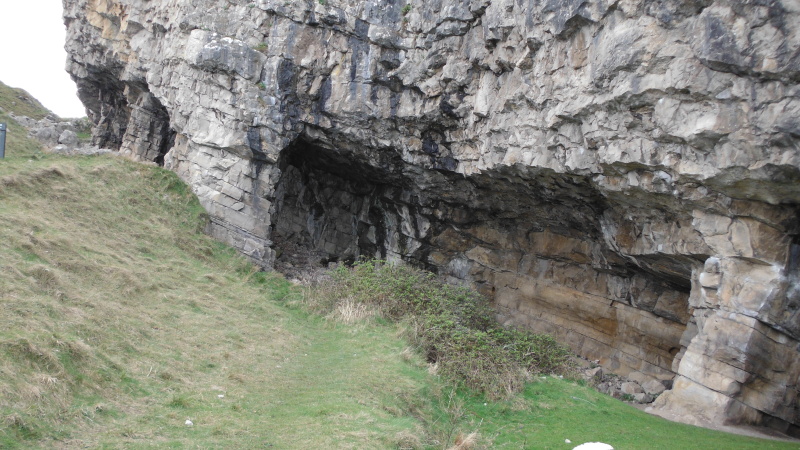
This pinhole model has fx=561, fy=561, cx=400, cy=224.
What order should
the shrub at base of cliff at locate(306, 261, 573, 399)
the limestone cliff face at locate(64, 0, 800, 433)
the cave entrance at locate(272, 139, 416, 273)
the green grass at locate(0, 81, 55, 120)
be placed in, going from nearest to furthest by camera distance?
the limestone cliff face at locate(64, 0, 800, 433)
the shrub at base of cliff at locate(306, 261, 573, 399)
the cave entrance at locate(272, 139, 416, 273)
the green grass at locate(0, 81, 55, 120)

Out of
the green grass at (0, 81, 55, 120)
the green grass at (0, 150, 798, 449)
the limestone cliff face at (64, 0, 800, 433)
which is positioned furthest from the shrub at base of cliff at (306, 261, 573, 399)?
the green grass at (0, 81, 55, 120)

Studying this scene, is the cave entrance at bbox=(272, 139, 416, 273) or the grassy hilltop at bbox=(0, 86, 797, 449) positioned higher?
the cave entrance at bbox=(272, 139, 416, 273)

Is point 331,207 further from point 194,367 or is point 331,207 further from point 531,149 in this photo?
point 194,367

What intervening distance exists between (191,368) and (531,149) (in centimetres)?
1011

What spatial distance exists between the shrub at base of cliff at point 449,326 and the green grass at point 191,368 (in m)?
0.40

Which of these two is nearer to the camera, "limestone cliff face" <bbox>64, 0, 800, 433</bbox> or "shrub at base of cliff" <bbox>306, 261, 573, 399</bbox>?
"limestone cliff face" <bbox>64, 0, 800, 433</bbox>

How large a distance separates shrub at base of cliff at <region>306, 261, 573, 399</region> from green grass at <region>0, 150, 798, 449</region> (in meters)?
0.40

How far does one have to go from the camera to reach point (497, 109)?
629 inches

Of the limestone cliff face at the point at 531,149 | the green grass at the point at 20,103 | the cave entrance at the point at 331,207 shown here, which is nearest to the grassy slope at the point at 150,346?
the limestone cliff face at the point at 531,149

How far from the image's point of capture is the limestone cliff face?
10734mm

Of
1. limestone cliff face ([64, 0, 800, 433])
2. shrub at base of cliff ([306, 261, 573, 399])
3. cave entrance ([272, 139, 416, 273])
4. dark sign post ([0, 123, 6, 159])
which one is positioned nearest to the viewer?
limestone cliff face ([64, 0, 800, 433])

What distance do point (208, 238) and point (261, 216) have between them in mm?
2127

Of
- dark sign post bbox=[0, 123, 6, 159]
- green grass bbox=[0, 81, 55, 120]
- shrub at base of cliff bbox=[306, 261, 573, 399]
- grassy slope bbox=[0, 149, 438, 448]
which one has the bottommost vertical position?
grassy slope bbox=[0, 149, 438, 448]

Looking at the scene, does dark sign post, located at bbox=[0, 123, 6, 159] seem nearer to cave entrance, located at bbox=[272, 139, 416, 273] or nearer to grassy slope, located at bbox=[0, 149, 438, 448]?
grassy slope, located at bbox=[0, 149, 438, 448]
